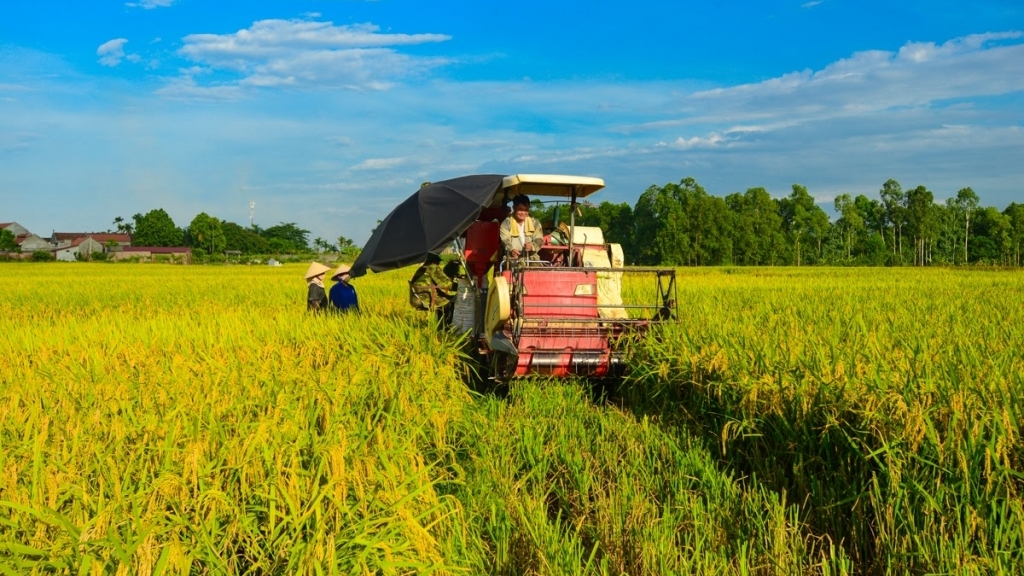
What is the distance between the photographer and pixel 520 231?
7773 mm

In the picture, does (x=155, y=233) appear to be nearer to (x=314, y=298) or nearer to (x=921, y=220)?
(x=921, y=220)

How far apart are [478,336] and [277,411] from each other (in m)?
4.19

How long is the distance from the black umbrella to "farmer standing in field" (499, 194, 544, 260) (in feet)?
2.28

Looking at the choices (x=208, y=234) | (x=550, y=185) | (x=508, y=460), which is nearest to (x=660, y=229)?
(x=550, y=185)

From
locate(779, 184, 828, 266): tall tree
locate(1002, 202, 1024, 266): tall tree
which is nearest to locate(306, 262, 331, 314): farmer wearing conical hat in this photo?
locate(779, 184, 828, 266): tall tree

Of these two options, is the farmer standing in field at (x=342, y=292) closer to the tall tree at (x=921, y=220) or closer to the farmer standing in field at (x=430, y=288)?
the farmer standing in field at (x=430, y=288)

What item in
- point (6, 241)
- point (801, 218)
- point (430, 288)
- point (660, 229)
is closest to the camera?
point (430, 288)

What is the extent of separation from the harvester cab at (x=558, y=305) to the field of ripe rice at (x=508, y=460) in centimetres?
41

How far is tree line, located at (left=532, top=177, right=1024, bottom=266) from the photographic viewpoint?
216 ft

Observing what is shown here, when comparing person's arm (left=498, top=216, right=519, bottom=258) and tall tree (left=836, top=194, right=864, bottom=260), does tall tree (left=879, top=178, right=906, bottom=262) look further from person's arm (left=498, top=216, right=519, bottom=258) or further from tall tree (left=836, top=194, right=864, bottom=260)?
person's arm (left=498, top=216, right=519, bottom=258)

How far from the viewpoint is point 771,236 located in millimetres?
72375

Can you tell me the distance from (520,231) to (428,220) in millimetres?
1491

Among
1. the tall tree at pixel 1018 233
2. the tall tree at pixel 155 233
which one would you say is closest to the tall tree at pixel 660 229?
the tall tree at pixel 1018 233

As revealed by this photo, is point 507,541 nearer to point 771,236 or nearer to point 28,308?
point 28,308
